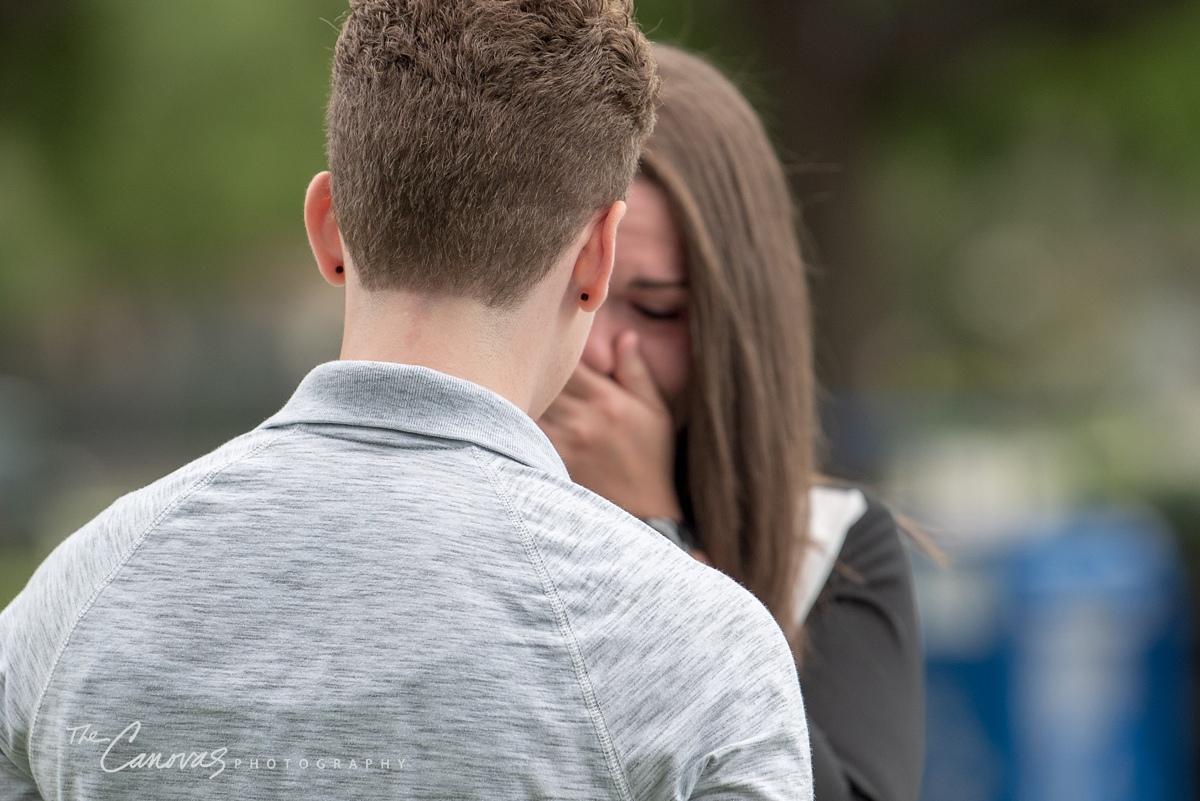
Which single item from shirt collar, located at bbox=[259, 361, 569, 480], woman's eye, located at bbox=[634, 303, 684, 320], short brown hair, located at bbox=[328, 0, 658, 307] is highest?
short brown hair, located at bbox=[328, 0, 658, 307]

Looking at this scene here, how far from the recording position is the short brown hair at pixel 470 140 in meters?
1.28

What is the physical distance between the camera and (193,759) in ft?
3.82

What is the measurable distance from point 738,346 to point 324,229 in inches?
39.1

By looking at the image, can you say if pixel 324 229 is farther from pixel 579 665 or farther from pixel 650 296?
pixel 650 296

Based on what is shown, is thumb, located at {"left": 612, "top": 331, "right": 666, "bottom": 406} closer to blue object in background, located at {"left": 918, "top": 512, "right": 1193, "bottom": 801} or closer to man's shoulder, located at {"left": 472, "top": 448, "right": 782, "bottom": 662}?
man's shoulder, located at {"left": 472, "top": 448, "right": 782, "bottom": 662}

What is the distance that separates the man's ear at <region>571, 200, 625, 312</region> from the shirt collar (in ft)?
0.56

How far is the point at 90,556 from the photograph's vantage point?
124 centimetres

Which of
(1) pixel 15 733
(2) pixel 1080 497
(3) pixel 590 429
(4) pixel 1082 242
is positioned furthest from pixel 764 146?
(4) pixel 1082 242

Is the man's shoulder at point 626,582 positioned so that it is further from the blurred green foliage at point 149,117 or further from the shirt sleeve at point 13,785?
the blurred green foliage at point 149,117

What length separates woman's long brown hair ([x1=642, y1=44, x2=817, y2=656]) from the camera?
7.50ft

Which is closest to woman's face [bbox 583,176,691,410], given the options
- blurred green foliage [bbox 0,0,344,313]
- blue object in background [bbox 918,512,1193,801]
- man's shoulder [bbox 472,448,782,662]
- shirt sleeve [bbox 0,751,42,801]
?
man's shoulder [bbox 472,448,782,662]

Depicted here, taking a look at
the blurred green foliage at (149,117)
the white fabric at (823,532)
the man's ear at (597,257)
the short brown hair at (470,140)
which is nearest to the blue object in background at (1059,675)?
the white fabric at (823,532)

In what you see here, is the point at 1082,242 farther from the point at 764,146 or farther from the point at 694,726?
the point at 694,726

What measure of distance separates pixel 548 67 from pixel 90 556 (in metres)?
0.60
